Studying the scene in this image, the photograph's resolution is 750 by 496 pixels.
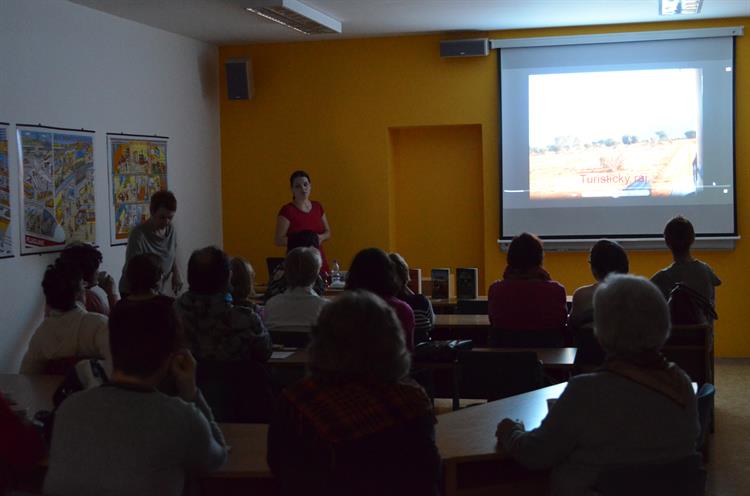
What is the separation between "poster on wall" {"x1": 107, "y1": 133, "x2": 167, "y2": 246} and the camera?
7391mm

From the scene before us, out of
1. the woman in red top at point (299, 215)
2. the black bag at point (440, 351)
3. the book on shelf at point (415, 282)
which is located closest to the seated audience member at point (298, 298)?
the black bag at point (440, 351)

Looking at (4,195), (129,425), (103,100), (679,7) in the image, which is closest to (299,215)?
(103,100)

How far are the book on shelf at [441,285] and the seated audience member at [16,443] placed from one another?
4.60m

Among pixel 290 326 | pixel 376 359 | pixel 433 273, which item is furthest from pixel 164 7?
pixel 376 359

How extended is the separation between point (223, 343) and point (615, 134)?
5669 millimetres

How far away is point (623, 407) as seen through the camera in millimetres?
2443

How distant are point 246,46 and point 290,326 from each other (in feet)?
16.8

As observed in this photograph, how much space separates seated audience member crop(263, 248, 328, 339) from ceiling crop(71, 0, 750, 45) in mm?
2977

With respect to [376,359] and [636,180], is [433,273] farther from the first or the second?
[376,359]

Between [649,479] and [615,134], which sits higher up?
[615,134]

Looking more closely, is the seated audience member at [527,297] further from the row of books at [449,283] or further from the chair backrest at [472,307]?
the row of books at [449,283]

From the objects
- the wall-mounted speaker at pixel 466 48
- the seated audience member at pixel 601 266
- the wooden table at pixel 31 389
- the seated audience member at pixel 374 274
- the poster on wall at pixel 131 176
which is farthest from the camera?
the wall-mounted speaker at pixel 466 48

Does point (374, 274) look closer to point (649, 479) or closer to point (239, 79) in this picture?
point (649, 479)

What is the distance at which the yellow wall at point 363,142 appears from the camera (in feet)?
28.3
